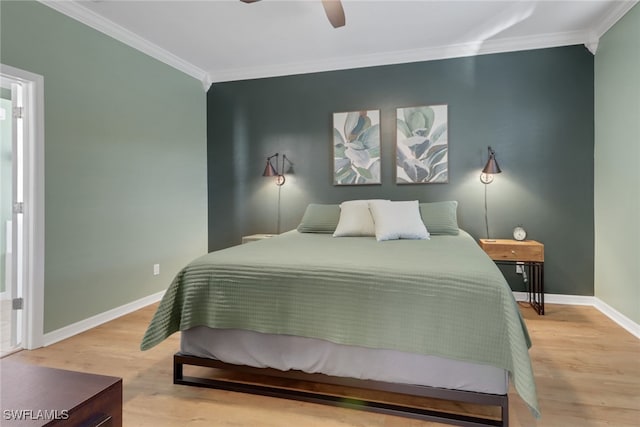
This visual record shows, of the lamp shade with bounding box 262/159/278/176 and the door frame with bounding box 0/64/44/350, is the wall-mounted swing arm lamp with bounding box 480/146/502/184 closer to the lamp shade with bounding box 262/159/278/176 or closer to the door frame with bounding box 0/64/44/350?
the lamp shade with bounding box 262/159/278/176

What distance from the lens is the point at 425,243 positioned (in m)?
2.57

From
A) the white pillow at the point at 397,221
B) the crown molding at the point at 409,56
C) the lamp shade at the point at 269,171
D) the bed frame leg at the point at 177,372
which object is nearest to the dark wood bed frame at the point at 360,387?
the bed frame leg at the point at 177,372

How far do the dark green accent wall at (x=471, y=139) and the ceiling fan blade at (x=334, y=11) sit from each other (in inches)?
58.4

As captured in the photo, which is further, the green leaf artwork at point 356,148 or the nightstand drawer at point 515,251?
the green leaf artwork at point 356,148

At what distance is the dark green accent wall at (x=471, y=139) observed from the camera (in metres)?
3.38

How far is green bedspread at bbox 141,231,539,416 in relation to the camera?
4.93 feet

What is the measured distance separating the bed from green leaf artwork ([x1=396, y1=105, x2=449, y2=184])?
1734mm

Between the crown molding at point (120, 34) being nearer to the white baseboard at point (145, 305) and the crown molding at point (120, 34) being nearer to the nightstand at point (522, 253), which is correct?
the white baseboard at point (145, 305)

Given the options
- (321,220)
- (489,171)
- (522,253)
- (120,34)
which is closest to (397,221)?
(321,220)

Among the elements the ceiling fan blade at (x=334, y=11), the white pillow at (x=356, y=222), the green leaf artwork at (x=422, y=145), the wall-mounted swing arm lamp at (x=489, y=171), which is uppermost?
the ceiling fan blade at (x=334, y=11)

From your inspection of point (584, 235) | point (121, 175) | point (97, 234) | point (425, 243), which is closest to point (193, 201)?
point (121, 175)

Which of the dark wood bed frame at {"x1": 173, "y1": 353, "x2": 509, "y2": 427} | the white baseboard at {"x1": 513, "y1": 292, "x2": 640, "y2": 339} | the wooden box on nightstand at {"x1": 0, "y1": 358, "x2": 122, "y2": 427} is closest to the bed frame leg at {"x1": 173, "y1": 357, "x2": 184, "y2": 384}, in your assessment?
the dark wood bed frame at {"x1": 173, "y1": 353, "x2": 509, "y2": 427}

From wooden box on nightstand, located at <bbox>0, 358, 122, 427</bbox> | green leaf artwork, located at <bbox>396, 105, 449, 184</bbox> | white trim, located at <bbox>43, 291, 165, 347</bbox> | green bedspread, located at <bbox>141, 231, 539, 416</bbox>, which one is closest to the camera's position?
wooden box on nightstand, located at <bbox>0, 358, 122, 427</bbox>

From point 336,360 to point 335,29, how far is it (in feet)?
9.48
